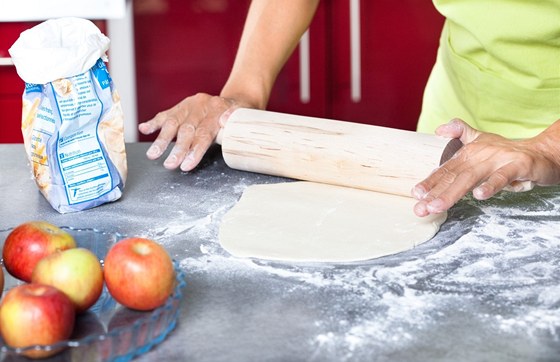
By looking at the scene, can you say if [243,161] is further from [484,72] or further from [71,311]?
[71,311]

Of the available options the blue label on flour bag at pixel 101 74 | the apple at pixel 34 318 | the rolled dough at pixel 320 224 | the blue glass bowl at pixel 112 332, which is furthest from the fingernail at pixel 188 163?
the apple at pixel 34 318

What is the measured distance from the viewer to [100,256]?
1.04m

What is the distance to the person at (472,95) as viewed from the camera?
1289mm

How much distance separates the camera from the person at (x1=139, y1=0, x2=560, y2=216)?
1.29 metres

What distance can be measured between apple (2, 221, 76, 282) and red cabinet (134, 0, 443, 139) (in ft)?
5.41

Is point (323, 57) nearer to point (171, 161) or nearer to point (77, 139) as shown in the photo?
point (171, 161)

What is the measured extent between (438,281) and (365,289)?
90 millimetres

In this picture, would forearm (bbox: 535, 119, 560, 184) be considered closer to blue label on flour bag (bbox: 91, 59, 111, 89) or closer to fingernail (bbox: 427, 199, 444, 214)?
fingernail (bbox: 427, 199, 444, 214)

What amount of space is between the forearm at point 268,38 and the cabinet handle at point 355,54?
0.65 m

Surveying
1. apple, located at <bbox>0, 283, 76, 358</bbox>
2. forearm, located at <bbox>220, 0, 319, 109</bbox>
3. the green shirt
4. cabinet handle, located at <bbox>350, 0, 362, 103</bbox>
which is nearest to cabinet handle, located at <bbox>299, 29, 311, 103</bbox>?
cabinet handle, located at <bbox>350, 0, 362, 103</bbox>

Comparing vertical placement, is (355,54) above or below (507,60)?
below

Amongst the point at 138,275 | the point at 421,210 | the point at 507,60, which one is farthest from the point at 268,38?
the point at 138,275

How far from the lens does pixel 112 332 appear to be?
80 centimetres

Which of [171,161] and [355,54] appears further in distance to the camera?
[355,54]
